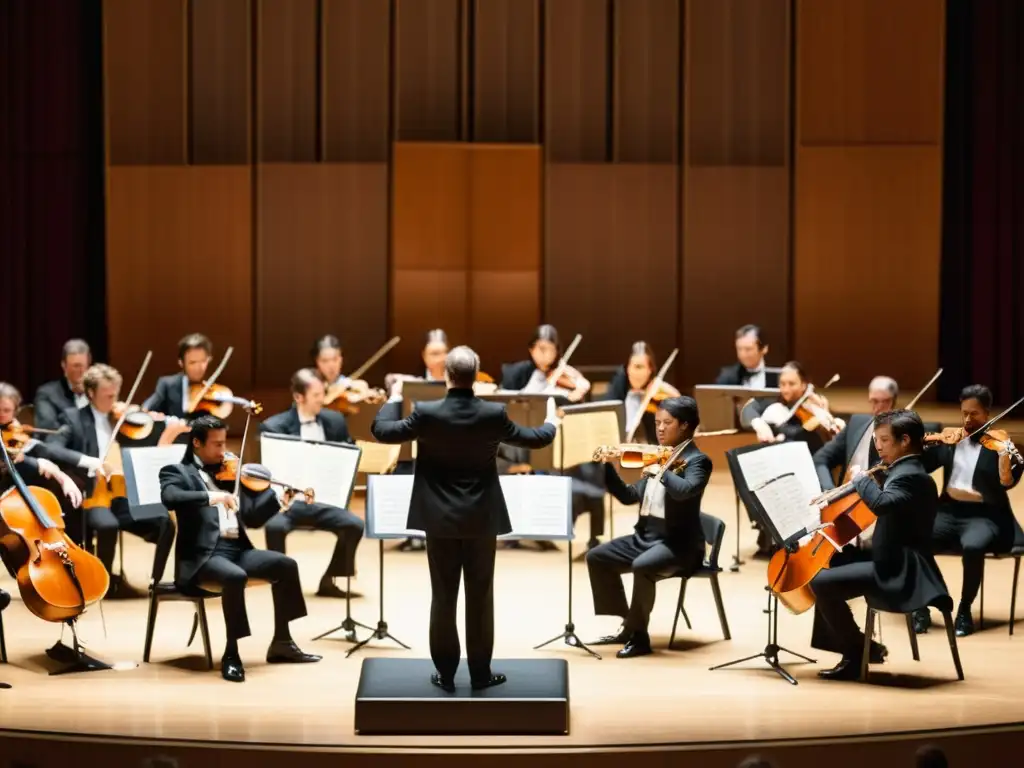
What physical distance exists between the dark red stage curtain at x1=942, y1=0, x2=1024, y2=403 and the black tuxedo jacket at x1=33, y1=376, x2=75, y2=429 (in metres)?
5.93

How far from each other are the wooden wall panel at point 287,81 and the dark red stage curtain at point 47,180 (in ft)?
3.67

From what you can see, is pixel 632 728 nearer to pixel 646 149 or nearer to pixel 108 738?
pixel 108 738

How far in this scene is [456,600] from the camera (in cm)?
423

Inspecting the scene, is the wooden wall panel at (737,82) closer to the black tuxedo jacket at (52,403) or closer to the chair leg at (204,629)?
the black tuxedo jacket at (52,403)

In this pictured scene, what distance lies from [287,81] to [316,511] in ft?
14.1

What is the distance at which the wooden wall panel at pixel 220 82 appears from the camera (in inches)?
367

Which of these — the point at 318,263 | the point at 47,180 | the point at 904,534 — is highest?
the point at 47,180

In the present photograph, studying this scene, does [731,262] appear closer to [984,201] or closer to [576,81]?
[576,81]

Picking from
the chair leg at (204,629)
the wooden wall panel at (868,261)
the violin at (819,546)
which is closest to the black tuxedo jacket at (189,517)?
the chair leg at (204,629)

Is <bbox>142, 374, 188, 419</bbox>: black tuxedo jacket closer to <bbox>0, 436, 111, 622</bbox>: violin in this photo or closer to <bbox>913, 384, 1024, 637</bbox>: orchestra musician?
<bbox>0, 436, 111, 622</bbox>: violin

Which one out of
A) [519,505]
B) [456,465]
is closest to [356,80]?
[519,505]

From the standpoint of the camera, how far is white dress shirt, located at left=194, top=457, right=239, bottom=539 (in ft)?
15.9

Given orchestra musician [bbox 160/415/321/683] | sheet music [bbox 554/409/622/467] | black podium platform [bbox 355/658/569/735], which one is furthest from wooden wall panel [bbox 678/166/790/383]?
black podium platform [bbox 355/658/569/735]

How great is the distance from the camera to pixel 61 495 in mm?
5922
